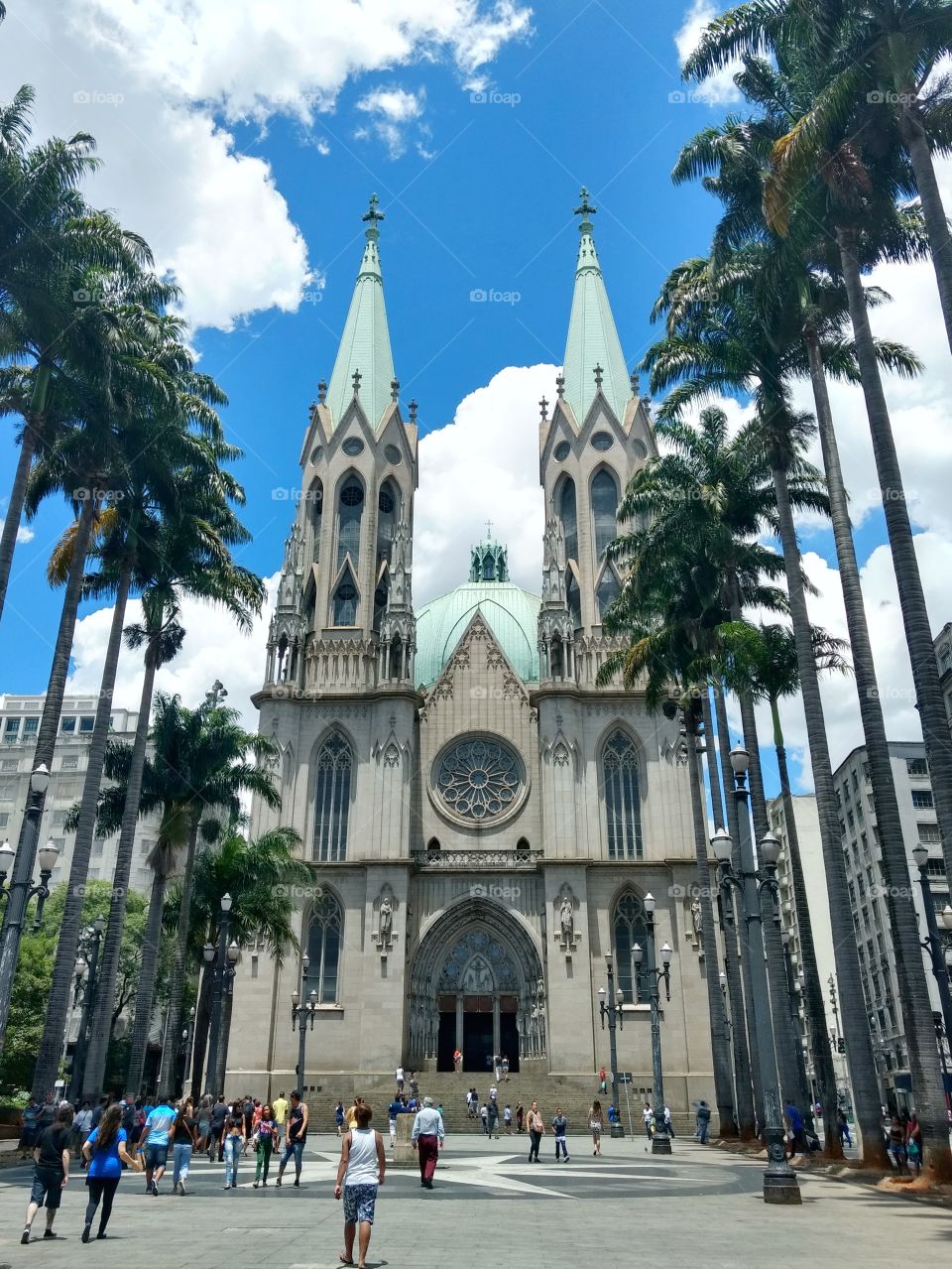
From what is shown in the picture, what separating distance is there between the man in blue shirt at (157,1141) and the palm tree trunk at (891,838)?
11693mm

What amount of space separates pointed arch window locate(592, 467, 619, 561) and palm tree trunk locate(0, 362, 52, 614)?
3091cm

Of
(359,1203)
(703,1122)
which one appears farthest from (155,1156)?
(703,1122)

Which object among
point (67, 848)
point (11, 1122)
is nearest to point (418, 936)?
point (11, 1122)

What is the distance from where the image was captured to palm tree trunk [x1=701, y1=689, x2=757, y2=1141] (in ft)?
90.3

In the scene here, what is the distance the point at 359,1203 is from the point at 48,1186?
454cm

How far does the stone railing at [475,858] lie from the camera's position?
4325 centimetres

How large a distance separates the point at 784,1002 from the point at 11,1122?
28394mm

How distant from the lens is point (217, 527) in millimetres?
31594

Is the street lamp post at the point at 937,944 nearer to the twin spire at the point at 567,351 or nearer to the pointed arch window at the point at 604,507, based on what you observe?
the pointed arch window at the point at 604,507

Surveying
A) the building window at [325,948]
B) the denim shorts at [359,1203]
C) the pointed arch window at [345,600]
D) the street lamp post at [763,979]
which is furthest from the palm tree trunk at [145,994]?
the denim shorts at [359,1203]

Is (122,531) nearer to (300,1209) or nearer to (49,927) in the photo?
(300,1209)

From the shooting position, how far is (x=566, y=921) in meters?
40.8

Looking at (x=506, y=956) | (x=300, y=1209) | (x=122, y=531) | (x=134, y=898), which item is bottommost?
(x=300, y=1209)

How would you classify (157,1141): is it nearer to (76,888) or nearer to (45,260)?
(76,888)
